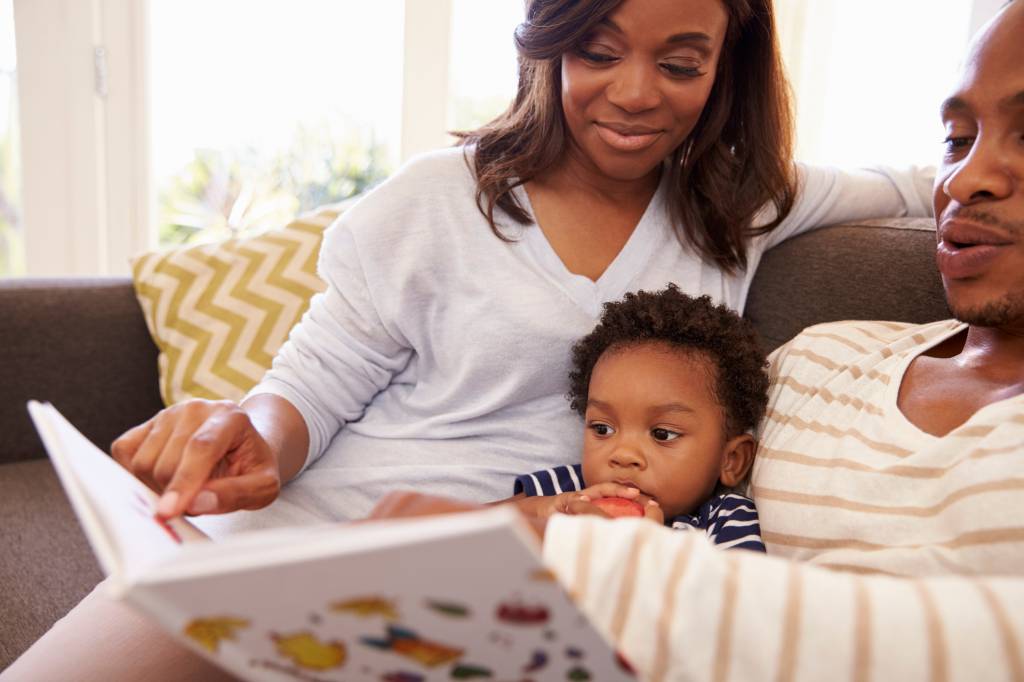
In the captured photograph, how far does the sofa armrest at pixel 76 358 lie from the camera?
72.6 inches

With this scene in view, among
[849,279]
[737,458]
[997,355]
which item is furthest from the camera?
[849,279]

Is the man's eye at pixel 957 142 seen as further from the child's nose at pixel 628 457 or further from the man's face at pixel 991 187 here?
the child's nose at pixel 628 457

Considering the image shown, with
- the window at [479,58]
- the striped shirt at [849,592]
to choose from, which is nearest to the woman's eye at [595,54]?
the striped shirt at [849,592]

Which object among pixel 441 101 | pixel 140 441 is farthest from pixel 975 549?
pixel 441 101

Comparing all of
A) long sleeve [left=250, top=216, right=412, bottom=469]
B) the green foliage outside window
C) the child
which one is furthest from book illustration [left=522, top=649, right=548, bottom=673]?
the green foliage outside window

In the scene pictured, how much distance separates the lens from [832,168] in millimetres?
1621

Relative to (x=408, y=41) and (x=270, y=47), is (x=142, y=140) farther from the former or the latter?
(x=408, y=41)

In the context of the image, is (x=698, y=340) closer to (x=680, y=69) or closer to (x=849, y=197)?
(x=680, y=69)

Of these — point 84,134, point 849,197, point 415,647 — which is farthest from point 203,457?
point 84,134

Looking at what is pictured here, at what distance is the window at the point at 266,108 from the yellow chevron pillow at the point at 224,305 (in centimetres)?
129

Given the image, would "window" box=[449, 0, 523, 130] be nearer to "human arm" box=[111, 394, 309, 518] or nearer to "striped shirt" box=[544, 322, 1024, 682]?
"human arm" box=[111, 394, 309, 518]

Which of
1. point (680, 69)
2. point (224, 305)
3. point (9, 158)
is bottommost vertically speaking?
point (224, 305)

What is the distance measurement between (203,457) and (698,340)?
26.6 inches

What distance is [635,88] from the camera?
1254 millimetres
